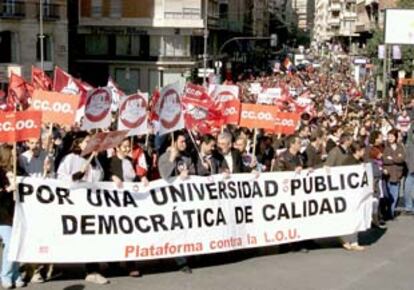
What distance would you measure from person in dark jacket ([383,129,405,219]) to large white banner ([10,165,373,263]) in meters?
2.35

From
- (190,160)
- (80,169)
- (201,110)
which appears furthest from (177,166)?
(201,110)

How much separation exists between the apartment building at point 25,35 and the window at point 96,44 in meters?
12.2

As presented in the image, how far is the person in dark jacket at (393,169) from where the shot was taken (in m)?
14.7

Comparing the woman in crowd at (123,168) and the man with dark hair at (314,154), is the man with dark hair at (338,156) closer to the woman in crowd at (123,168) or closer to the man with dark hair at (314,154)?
the man with dark hair at (314,154)

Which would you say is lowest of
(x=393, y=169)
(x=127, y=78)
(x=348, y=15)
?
(x=127, y=78)

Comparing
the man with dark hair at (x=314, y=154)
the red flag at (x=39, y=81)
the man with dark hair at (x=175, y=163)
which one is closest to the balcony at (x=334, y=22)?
the red flag at (x=39, y=81)

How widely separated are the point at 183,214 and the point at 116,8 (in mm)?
56262

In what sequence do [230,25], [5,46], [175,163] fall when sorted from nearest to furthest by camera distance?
[175,163]
[5,46]
[230,25]

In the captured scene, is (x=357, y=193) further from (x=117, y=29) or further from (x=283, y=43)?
(x=283, y=43)

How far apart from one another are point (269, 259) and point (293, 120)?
16.2 feet

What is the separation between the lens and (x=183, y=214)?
34.7 ft

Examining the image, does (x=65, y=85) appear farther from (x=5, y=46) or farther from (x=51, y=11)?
(x=51, y=11)

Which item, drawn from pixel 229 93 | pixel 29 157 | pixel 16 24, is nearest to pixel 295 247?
pixel 29 157

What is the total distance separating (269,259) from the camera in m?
11.5
